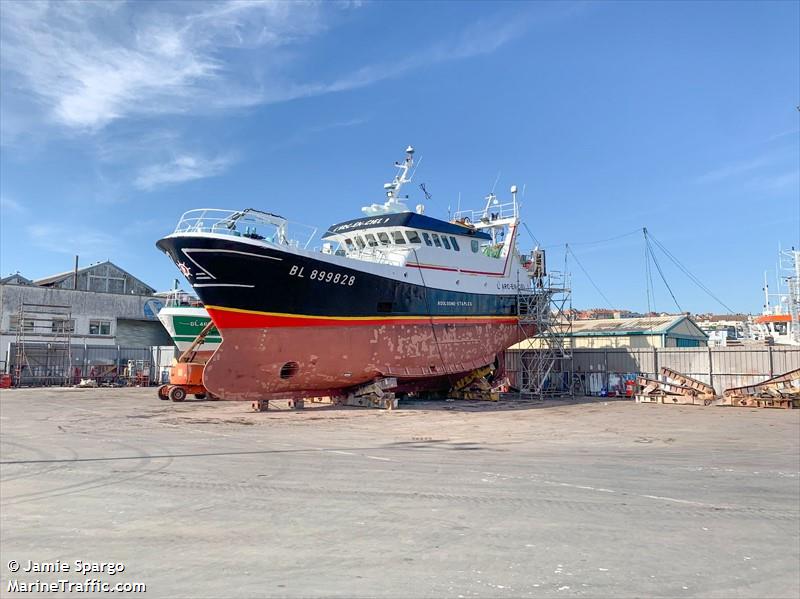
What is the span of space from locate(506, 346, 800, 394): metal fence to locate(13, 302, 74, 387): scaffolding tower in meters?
30.0

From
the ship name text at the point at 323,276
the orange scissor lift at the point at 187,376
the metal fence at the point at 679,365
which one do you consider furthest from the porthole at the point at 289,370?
the metal fence at the point at 679,365

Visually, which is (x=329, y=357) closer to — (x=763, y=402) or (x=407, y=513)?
(x=407, y=513)

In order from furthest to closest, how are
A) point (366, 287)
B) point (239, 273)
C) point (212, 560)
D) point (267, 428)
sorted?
1. point (366, 287)
2. point (239, 273)
3. point (267, 428)
4. point (212, 560)

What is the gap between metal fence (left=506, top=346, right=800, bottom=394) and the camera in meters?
25.4

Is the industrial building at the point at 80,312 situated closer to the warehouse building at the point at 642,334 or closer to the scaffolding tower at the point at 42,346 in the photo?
the scaffolding tower at the point at 42,346

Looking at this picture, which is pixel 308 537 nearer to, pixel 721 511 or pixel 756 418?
pixel 721 511

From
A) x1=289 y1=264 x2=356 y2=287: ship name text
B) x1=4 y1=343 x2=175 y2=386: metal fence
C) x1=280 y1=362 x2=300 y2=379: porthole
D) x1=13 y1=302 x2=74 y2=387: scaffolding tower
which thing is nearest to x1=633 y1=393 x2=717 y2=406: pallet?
x1=289 y1=264 x2=356 y2=287: ship name text

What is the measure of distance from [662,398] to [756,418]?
6472 mm

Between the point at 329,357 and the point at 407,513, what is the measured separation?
540 inches

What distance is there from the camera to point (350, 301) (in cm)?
2070

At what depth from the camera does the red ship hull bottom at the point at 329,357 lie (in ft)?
61.1

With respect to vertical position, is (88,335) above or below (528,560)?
above

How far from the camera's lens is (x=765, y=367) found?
2542 centimetres

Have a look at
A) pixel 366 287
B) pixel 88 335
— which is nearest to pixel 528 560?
pixel 366 287
